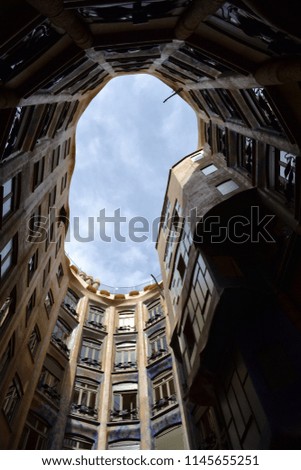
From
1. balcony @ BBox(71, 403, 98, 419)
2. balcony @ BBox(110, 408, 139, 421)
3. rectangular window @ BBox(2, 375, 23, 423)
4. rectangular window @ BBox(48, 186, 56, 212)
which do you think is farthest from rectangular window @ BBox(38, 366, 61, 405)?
rectangular window @ BBox(48, 186, 56, 212)

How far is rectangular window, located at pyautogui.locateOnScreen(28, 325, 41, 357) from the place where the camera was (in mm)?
18391

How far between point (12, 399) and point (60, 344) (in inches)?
275

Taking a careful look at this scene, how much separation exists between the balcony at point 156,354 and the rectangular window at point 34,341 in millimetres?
8192

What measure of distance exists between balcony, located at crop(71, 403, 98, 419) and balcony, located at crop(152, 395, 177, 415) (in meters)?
3.71

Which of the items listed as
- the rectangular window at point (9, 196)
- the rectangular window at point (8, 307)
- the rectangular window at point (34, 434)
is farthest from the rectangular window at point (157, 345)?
the rectangular window at point (9, 196)

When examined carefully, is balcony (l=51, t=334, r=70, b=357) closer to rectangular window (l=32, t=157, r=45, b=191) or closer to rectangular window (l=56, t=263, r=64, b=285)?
rectangular window (l=56, t=263, r=64, b=285)

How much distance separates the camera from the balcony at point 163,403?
63.1 ft

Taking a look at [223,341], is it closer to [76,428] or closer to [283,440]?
[283,440]

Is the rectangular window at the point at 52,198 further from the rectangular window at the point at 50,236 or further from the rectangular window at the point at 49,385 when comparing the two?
the rectangular window at the point at 49,385

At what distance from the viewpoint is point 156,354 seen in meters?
23.1

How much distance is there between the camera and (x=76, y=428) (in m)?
18.2

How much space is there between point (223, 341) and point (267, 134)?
842 centimetres

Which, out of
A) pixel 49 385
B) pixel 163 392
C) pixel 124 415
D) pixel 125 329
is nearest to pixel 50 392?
pixel 49 385

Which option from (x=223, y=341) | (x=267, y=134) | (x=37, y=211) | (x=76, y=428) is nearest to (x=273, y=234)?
(x=267, y=134)
